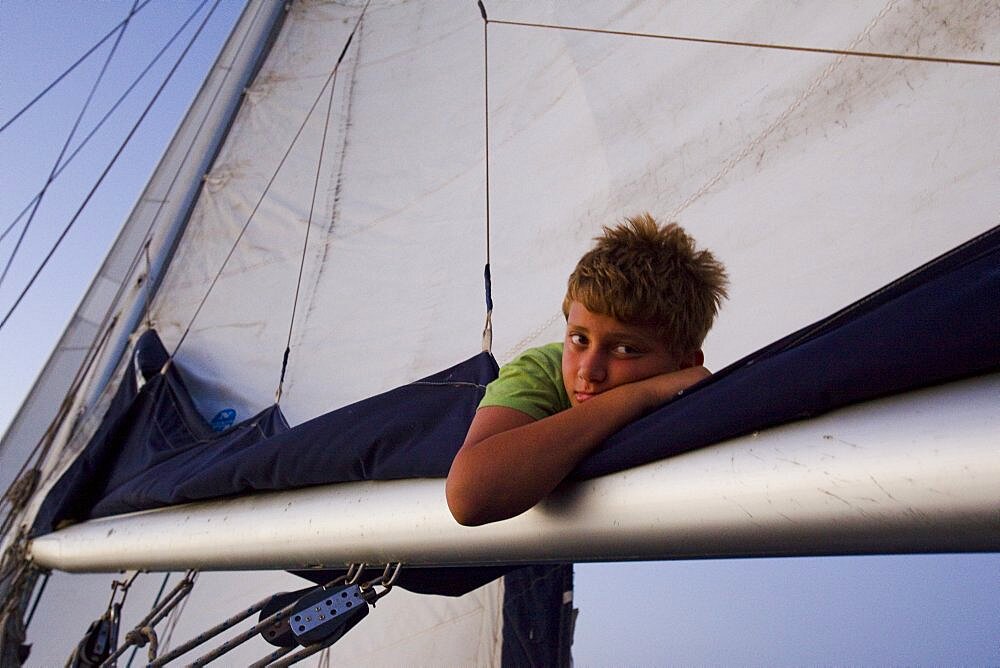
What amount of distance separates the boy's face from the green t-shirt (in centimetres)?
2

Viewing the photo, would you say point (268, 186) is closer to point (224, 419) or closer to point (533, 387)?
point (224, 419)

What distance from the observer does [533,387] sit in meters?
0.77

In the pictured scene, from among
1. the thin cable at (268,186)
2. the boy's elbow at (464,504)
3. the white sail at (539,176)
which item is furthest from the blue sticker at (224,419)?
the boy's elbow at (464,504)

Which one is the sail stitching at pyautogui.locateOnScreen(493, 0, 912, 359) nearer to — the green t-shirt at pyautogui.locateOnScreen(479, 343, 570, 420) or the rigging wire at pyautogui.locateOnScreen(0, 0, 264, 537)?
the green t-shirt at pyautogui.locateOnScreen(479, 343, 570, 420)

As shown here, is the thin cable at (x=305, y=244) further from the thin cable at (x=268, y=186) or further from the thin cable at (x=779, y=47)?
the thin cable at (x=779, y=47)

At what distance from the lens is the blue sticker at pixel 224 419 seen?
1791 mm

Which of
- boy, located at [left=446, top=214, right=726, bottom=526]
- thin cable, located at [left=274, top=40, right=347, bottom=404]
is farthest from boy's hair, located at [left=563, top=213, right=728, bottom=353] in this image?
thin cable, located at [left=274, top=40, right=347, bottom=404]

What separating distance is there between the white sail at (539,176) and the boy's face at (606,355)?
0.27m

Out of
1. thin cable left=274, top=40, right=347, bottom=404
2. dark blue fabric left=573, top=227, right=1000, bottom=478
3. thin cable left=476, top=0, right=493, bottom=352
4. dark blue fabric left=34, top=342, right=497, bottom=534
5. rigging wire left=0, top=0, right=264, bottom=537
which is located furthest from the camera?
rigging wire left=0, top=0, right=264, bottom=537

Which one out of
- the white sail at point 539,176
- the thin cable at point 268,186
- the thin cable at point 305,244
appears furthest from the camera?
the thin cable at point 268,186

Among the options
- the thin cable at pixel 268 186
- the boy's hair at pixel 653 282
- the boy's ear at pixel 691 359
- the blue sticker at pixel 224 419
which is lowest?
the boy's ear at pixel 691 359

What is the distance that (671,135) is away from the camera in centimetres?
143

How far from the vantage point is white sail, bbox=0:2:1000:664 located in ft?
3.66

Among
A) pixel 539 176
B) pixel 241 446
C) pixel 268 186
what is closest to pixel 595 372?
pixel 241 446
